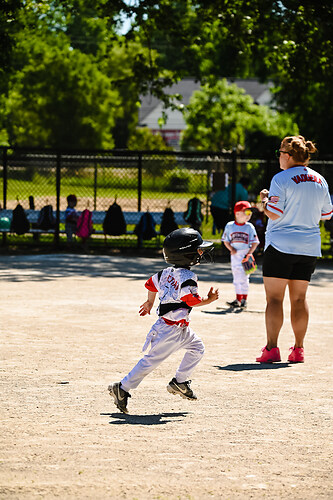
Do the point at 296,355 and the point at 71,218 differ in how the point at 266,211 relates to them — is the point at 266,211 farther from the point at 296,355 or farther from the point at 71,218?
the point at 71,218

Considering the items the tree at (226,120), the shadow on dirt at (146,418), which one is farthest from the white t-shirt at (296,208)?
the tree at (226,120)

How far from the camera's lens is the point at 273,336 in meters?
8.74

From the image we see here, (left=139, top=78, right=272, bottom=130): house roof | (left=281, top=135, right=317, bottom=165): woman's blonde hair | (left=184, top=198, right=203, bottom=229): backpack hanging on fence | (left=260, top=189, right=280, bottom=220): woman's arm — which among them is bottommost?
(left=184, top=198, right=203, bottom=229): backpack hanging on fence

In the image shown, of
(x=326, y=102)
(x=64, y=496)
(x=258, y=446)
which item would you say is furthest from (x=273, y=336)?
(x=326, y=102)

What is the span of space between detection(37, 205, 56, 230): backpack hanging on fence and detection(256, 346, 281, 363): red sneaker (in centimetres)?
1343

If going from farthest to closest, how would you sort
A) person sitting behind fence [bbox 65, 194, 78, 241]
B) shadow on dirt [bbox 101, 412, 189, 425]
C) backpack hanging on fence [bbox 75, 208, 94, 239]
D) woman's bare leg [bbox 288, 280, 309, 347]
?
1. person sitting behind fence [bbox 65, 194, 78, 241]
2. backpack hanging on fence [bbox 75, 208, 94, 239]
3. woman's bare leg [bbox 288, 280, 309, 347]
4. shadow on dirt [bbox 101, 412, 189, 425]

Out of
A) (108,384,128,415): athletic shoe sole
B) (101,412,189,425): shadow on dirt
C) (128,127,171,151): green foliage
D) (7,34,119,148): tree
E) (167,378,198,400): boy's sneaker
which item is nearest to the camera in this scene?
(101,412,189,425): shadow on dirt

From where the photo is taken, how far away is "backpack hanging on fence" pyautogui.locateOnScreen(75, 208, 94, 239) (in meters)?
21.0

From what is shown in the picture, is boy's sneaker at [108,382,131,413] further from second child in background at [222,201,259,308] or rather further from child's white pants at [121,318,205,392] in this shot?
second child in background at [222,201,259,308]

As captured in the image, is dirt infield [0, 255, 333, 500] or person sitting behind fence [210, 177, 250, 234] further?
person sitting behind fence [210, 177, 250, 234]

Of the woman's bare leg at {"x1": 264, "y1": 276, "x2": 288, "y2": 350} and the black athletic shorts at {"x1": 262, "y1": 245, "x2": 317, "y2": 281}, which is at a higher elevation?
the black athletic shorts at {"x1": 262, "y1": 245, "x2": 317, "y2": 281}

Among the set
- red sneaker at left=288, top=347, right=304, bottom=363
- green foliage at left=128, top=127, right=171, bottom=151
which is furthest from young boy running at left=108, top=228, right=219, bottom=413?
green foliage at left=128, top=127, right=171, bottom=151

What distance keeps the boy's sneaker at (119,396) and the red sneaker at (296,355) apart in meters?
2.54

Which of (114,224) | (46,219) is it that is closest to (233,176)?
(114,224)
